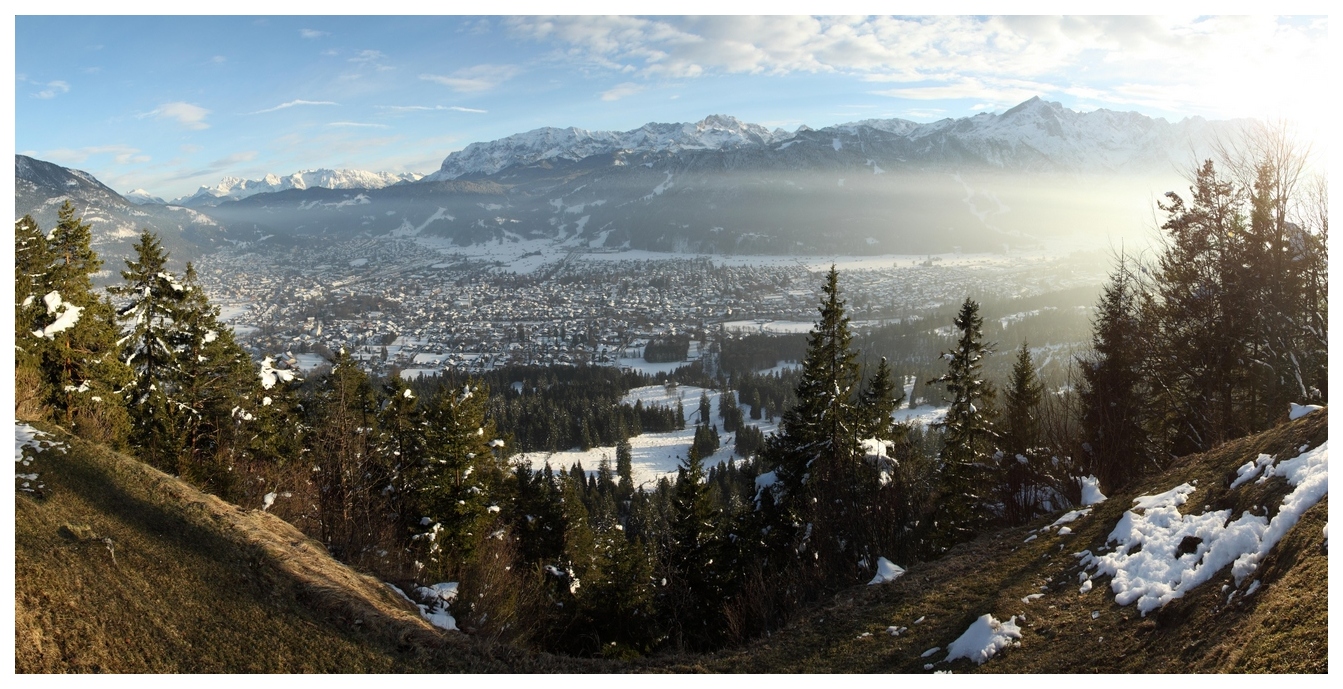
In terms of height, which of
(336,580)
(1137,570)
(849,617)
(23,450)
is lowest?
(849,617)

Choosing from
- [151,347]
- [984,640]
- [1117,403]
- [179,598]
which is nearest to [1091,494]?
[984,640]

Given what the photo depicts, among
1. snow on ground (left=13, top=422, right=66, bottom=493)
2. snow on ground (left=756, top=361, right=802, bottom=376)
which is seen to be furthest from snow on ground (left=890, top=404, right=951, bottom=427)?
snow on ground (left=13, top=422, right=66, bottom=493)

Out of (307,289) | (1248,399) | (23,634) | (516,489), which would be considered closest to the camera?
(23,634)

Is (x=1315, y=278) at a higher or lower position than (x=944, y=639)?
higher

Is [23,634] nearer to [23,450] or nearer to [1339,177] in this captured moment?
[23,450]

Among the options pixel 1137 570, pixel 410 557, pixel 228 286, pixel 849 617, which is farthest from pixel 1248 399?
pixel 228 286

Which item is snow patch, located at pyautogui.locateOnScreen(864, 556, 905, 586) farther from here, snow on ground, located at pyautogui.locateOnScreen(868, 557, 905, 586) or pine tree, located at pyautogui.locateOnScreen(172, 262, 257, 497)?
pine tree, located at pyautogui.locateOnScreen(172, 262, 257, 497)
